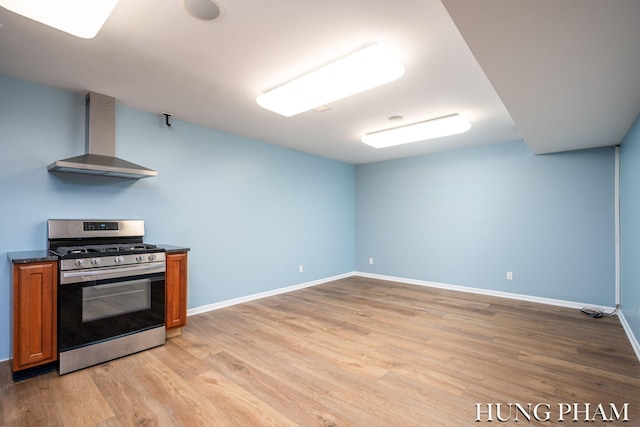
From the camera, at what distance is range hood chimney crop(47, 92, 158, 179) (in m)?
2.75

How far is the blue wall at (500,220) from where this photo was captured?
13.3 ft

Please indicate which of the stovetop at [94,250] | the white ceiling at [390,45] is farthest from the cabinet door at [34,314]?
the white ceiling at [390,45]

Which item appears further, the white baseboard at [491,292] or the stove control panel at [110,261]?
the white baseboard at [491,292]

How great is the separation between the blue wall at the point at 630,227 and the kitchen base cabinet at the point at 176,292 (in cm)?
428

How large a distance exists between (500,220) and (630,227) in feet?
5.34

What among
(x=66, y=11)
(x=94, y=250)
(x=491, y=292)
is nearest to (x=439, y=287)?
(x=491, y=292)

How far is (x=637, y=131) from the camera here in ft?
9.50

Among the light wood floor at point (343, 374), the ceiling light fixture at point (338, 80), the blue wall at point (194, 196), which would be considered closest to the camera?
the light wood floor at point (343, 374)

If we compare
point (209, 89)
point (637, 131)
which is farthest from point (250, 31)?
point (637, 131)

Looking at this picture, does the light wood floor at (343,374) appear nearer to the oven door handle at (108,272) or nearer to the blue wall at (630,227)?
the blue wall at (630,227)

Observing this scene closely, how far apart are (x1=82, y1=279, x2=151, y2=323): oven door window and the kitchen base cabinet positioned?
23 cm

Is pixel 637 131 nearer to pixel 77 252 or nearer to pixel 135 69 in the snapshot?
pixel 135 69

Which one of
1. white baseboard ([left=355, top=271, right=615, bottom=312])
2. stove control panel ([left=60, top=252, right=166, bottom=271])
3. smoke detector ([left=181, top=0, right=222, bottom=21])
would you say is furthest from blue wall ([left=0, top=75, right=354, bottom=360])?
smoke detector ([left=181, top=0, right=222, bottom=21])

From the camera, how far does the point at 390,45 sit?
2.09m
